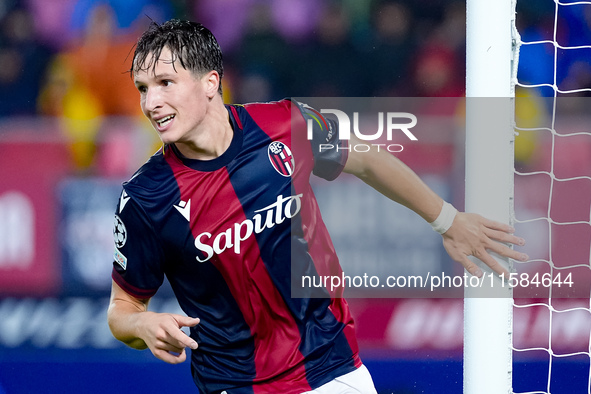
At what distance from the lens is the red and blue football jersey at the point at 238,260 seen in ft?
7.85

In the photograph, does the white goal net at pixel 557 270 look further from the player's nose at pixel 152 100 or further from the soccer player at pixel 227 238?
the player's nose at pixel 152 100

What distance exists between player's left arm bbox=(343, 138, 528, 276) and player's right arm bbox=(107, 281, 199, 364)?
2.81 ft

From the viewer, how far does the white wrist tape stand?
2582 millimetres

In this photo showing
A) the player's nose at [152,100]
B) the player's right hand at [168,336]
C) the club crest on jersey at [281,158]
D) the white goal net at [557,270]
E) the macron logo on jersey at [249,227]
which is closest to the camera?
the player's right hand at [168,336]

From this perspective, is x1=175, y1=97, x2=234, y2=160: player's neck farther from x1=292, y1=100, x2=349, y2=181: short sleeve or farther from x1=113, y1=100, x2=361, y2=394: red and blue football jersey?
x1=292, y1=100, x2=349, y2=181: short sleeve

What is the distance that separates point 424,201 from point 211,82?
81 centimetres

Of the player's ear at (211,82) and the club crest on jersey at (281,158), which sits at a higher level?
the player's ear at (211,82)

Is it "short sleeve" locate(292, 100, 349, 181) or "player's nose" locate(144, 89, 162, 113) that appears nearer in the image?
"player's nose" locate(144, 89, 162, 113)

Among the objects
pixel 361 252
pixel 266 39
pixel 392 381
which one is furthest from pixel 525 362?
pixel 266 39

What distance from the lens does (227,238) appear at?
2408 mm

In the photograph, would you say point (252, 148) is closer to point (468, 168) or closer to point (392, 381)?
point (468, 168)

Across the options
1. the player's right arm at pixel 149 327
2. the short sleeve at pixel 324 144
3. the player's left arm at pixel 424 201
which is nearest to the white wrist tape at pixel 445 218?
the player's left arm at pixel 424 201

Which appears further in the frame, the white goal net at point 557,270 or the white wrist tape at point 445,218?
the white goal net at point 557,270

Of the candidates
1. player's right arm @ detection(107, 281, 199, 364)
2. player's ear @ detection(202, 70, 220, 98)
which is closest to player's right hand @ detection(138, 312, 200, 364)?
player's right arm @ detection(107, 281, 199, 364)
